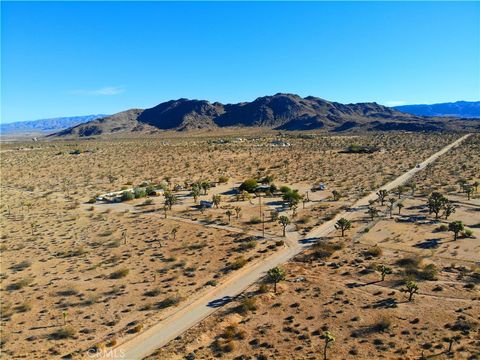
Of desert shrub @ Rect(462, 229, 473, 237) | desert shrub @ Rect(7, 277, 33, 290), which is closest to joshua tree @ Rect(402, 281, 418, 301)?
desert shrub @ Rect(462, 229, 473, 237)

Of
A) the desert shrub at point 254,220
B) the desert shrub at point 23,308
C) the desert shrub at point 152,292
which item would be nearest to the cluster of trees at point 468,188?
the desert shrub at point 254,220

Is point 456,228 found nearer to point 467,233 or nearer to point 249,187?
point 467,233

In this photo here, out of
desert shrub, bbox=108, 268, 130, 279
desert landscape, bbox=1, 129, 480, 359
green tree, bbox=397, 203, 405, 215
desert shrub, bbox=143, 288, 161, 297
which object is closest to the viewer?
desert landscape, bbox=1, 129, 480, 359

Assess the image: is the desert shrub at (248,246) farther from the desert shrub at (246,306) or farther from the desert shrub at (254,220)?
the desert shrub at (246,306)

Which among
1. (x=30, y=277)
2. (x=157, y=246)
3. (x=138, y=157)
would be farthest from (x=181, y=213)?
(x=138, y=157)

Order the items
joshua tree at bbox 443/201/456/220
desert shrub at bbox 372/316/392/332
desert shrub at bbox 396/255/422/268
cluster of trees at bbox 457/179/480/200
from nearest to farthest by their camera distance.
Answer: desert shrub at bbox 372/316/392/332 < desert shrub at bbox 396/255/422/268 < joshua tree at bbox 443/201/456/220 < cluster of trees at bbox 457/179/480/200

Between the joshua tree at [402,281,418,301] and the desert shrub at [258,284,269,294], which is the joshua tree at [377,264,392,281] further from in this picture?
the desert shrub at [258,284,269,294]
